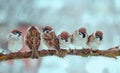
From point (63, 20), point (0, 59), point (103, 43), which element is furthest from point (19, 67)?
point (103, 43)

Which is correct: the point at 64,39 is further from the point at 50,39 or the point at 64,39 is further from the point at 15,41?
the point at 15,41

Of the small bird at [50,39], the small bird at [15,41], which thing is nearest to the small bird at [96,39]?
the small bird at [50,39]

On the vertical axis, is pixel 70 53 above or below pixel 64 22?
below

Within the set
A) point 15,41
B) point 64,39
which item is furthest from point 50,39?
point 15,41

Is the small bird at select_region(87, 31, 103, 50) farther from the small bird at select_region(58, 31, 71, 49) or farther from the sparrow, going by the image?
the sparrow

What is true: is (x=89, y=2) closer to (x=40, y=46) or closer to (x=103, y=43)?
(x=103, y=43)

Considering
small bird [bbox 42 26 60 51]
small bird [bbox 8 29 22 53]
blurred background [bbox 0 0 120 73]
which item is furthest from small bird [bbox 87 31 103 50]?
small bird [bbox 8 29 22 53]
